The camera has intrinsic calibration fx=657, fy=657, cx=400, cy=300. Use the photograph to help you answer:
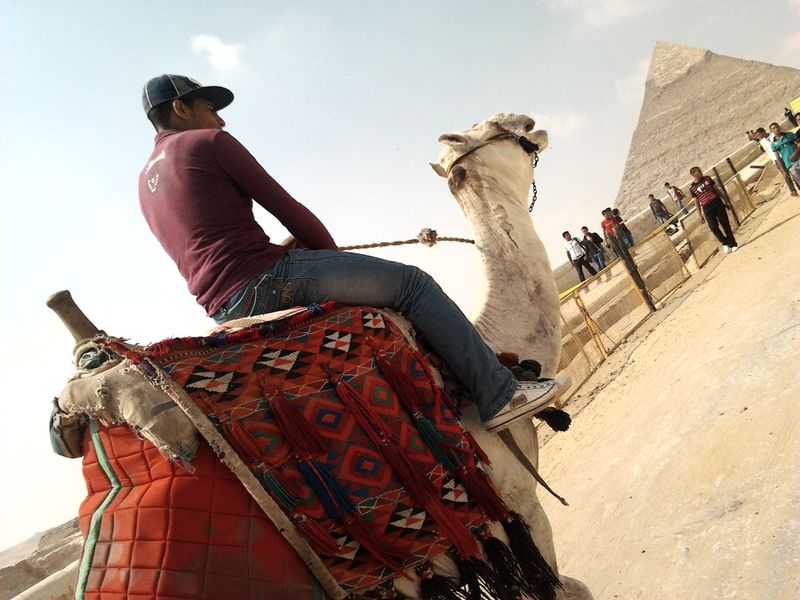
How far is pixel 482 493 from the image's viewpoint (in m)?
2.42

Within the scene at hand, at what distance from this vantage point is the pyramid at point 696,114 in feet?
241

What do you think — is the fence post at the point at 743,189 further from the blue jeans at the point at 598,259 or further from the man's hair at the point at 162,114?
the man's hair at the point at 162,114

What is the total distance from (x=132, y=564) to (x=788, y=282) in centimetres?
803

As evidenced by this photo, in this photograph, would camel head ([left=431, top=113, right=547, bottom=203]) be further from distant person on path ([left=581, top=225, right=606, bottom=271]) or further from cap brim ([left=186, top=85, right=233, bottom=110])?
distant person on path ([left=581, top=225, right=606, bottom=271])

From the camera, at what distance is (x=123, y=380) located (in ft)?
6.66

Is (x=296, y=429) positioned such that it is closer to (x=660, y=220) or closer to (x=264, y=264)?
(x=264, y=264)

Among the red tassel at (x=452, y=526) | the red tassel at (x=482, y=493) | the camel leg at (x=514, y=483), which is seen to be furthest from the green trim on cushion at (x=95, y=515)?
the camel leg at (x=514, y=483)

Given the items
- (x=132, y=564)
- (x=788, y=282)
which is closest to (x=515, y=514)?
(x=132, y=564)

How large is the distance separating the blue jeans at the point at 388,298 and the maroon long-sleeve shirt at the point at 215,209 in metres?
0.08

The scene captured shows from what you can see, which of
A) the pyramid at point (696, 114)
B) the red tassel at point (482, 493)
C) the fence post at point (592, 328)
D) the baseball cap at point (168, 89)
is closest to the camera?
the red tassel at point (482, 493)

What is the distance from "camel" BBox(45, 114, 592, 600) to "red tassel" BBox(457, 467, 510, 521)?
0.15 meters

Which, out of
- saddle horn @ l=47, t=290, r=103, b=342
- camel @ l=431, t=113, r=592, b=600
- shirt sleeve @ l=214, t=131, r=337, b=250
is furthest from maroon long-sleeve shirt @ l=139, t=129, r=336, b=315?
camel @ l=431, t=113, r=592, b=600

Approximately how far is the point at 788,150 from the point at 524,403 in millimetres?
14292

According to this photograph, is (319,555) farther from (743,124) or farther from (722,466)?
(743,124)
